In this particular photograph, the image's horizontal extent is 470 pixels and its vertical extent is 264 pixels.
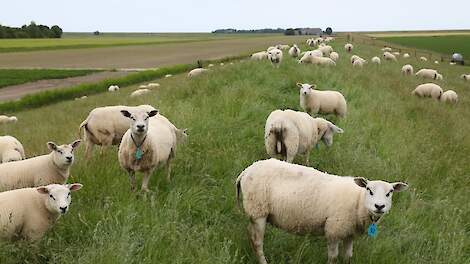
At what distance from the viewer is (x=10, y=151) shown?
875 cm

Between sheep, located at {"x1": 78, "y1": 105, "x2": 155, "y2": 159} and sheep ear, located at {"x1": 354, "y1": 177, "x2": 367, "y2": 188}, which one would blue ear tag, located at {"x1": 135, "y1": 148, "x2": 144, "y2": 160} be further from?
sheep ear, located at {"x1": 354, "y1": 177, "x2": 367, "y2": 188}

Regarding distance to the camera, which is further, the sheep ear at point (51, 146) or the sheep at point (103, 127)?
the sheep at point (103, 127)

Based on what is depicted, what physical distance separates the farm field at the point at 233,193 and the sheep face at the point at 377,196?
2.35 ft

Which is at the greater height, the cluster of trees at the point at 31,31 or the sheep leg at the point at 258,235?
the cluster of trees at the point at 31,31

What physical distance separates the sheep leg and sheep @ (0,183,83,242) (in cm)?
205

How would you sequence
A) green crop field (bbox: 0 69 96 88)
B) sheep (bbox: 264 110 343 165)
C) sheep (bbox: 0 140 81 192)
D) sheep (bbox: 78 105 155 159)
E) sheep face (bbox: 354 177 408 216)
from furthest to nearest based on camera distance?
green crop field (bbox: 0 69 96 88), sheep (bbox: 78 105 155 159), sheep (bbox: 264 110 343 165), sheep (bbox: 0 140 81 192), sheep face (bbox: 354 177 408 216)

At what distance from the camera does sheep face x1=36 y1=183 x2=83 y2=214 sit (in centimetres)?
480

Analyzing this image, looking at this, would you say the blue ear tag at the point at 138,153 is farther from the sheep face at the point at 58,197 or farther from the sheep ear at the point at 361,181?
the sheep ear at the point at 361,181

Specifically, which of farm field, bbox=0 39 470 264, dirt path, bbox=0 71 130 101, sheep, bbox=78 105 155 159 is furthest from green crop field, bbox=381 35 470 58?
sheep, bbox=78 105 155 159

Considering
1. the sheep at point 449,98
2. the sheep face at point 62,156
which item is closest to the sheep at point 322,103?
the sheep face at point 62,156

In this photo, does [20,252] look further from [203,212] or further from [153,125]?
[153,125]

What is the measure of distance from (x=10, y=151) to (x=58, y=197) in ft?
15.0

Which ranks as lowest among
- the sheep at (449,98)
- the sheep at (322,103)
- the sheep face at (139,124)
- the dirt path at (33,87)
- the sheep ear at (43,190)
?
the dirt path at (33,87)

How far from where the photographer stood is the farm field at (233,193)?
449cm
